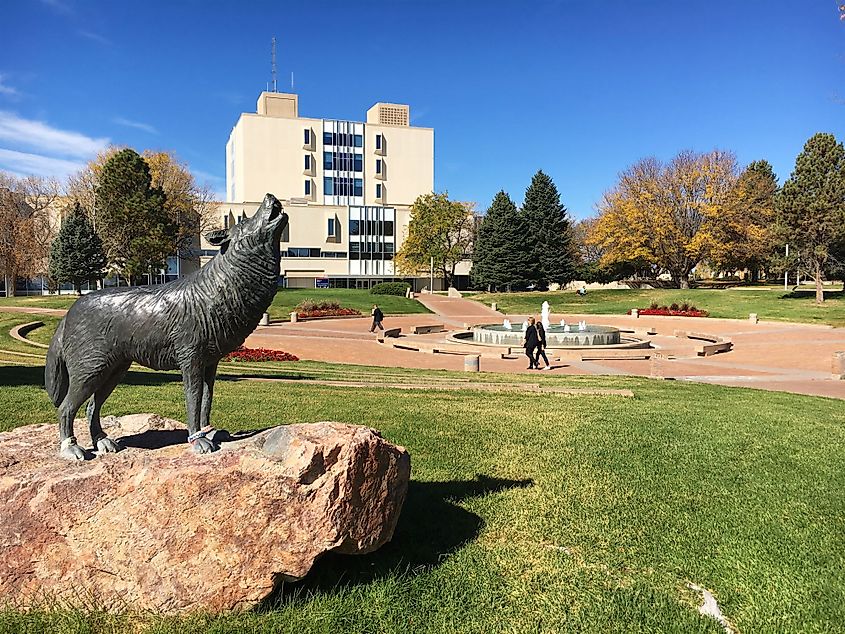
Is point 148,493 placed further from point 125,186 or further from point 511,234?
point 511,234

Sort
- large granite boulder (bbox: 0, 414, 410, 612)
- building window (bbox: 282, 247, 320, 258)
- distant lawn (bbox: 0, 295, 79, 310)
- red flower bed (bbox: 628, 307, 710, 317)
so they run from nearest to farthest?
large granite boulder (bbox: 0, 414, 410, 612), distant lawn (bbox: 0, 295, 79, 310), red flower bed (bbox: 628, 307, 710, 317), building window (bbox: 282, 247, 320, 258)

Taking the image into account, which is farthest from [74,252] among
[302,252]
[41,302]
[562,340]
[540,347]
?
[540,347]

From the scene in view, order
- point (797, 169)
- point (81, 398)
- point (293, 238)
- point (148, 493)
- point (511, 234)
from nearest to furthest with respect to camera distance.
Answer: point (148, 493), point (81, 398), point (797, 169), point (511, 234), point (293, 238)

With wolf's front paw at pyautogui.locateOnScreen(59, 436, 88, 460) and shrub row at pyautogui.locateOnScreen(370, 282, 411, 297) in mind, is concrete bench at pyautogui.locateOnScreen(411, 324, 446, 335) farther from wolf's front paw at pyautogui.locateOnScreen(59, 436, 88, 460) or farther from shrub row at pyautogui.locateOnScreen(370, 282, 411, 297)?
wolf's front paw at pyautogui.locateOnScreen(59, 436, 88, 460)

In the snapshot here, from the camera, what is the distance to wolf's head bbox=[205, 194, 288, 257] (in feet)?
14.9

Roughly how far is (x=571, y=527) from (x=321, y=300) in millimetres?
38293

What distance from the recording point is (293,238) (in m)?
69.3

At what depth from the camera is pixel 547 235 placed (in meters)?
63.8

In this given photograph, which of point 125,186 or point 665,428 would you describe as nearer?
point 665,428

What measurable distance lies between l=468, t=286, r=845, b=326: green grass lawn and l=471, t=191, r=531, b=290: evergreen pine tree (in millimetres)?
6378

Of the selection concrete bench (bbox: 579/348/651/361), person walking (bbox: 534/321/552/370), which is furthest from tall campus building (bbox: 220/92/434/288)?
person walking (bbox: 534/321/552/370)

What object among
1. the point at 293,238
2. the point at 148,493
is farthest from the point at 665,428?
the point at 293,238

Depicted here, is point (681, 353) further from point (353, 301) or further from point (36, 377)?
point (353, 301)

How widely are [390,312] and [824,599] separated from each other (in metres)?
40.8
